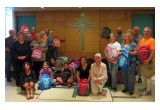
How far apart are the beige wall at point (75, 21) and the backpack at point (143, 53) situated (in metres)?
1.33

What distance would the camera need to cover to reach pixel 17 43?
8.96ft

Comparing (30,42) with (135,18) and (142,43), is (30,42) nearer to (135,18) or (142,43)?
(142,43)

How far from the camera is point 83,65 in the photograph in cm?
277

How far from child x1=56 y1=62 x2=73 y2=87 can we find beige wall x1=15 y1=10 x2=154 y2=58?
72 cm

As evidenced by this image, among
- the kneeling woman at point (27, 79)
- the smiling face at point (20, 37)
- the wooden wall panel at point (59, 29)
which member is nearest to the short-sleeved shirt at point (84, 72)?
the kneeling woman at point (27, 79)

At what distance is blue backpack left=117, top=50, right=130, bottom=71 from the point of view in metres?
2.51

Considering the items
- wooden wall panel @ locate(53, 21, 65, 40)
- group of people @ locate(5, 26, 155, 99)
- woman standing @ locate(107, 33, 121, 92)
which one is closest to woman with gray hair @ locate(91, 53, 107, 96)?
group of people @ locate(5, 26, 155, 99)

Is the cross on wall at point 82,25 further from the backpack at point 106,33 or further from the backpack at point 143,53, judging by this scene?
the backpack at point 143,53

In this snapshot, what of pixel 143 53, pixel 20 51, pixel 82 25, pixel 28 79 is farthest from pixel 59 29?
pixel 143 53

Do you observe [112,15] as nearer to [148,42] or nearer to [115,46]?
[115,46]

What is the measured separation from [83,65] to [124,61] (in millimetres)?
556

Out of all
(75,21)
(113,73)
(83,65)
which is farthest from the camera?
(75,21)

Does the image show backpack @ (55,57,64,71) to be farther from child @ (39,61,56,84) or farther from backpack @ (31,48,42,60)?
backpack @ (31,48,42,60)
